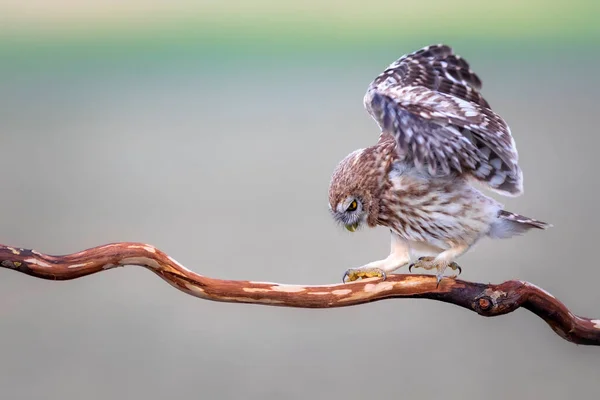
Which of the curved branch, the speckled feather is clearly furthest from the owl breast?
the curved branch

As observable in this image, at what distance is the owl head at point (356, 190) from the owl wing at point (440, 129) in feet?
0.26

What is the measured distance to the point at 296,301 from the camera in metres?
1.50

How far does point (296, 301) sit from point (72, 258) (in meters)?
0.46

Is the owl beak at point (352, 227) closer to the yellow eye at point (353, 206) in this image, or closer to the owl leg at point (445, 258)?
the yellow eye at point (353, 206)

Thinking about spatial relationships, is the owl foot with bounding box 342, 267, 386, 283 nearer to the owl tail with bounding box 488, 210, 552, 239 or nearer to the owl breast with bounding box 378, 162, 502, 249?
the owl breast with bounding box 378, 162, 502, 249

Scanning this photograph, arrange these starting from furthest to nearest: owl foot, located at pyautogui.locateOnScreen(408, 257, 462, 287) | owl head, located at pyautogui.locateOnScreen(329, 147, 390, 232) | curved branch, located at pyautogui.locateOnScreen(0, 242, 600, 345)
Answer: owl foot, located at pyautogui.locateOnScreen(408, 257, 462, 287) < owl head, located at pyautogui.locateOnScreen(329, 147, 390, 232) < curved branch, located at pyautogui.locateOnScreen(0, 242, 600, 345)

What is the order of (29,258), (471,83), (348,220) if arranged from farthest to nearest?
(471,83) → (348,220) → (29,258)

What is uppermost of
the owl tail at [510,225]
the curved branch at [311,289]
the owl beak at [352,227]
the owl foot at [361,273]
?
the owl tail at [510,225]

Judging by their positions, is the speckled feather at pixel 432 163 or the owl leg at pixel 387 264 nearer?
the speckled feather at pixel 432 163

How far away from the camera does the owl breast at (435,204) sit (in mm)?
1599

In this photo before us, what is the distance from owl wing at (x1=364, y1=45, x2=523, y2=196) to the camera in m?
1.45

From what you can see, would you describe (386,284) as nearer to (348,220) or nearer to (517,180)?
(348,220)

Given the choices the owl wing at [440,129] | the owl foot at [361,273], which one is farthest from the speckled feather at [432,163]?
the owl foot at [361,273]

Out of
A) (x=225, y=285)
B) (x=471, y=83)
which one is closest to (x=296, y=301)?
(x=225, y=285)
